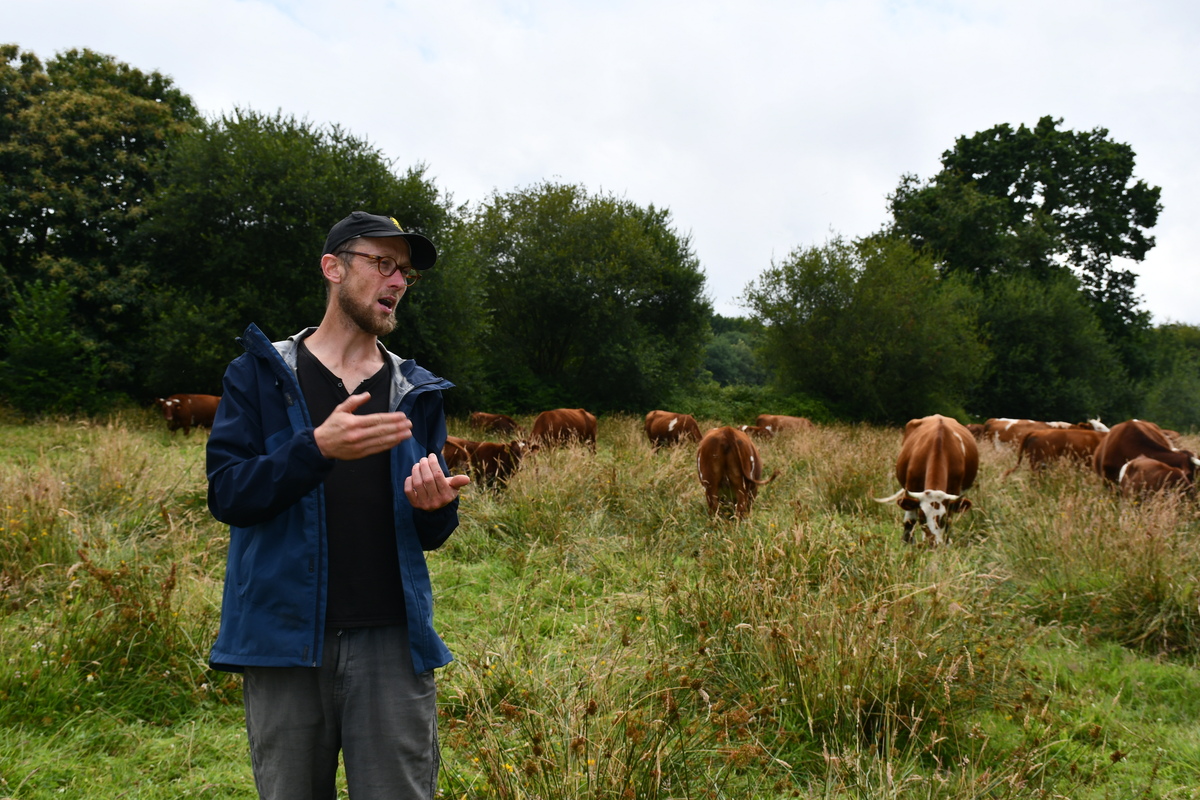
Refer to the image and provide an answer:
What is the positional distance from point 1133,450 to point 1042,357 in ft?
90.7

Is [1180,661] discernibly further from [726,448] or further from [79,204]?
[79,204]

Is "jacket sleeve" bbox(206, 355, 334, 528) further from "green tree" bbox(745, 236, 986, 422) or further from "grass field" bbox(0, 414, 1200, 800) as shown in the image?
"green tree" bbox(745, 236, 986, 422)

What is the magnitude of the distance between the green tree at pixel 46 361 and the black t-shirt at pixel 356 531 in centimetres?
1637

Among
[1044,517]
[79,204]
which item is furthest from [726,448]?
[79,204]

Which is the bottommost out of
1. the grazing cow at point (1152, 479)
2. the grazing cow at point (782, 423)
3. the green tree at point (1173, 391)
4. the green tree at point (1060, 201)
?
the grazing cow at point (782, 423)

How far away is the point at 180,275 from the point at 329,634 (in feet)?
63.2

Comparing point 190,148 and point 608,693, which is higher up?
point 190,148

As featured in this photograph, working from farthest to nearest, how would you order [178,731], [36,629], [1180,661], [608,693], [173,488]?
[173,488]
[1180,661]
[36,629]
[178,731]
[608,693]

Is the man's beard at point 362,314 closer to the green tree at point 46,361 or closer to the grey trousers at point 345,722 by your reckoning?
the grey trousers at point 345,722

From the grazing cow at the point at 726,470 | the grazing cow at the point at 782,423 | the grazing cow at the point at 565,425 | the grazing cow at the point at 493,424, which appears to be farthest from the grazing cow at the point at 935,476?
the grazing cow at the point at 493,424

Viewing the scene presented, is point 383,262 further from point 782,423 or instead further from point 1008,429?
point 1008,429

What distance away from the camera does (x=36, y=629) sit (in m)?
4.03

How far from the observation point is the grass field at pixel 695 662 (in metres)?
3.04

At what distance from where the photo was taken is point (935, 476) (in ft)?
25.3
